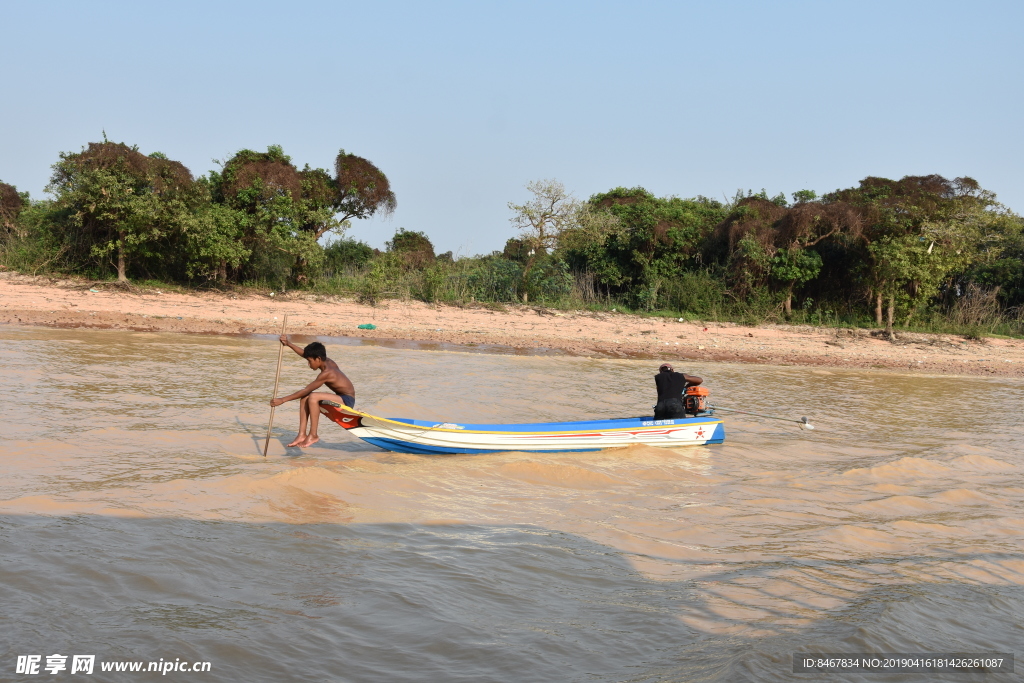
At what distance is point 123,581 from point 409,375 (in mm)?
8403

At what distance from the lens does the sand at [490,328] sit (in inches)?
631

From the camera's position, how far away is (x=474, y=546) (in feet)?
17.6

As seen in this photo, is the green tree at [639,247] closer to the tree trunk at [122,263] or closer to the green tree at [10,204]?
the tree trunk at [122,263]

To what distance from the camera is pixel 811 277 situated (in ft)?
67.1

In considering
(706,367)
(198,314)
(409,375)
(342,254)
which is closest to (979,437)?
(706,367)

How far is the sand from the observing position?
631 inches

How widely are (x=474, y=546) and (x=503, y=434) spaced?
8.25 ft

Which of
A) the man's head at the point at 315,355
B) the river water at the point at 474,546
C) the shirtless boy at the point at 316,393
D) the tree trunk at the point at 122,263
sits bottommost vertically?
the river water at the point at 474,546

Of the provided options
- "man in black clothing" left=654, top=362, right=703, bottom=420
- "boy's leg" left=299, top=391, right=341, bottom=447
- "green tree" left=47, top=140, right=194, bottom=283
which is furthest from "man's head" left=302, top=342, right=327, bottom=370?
"green tree" left=47, top=140, right=194, bottom=283

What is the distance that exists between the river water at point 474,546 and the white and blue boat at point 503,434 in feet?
0.55

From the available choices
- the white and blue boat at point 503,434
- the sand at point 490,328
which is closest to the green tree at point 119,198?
the sand at point 490,328

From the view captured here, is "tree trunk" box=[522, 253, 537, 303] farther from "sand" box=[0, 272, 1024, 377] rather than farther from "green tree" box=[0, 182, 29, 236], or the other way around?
"green tree" box=[0, 182, 29, 236]

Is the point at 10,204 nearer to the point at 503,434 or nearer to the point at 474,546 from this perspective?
the point at 503,434

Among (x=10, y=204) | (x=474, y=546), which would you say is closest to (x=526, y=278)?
(x=474, y=546)
